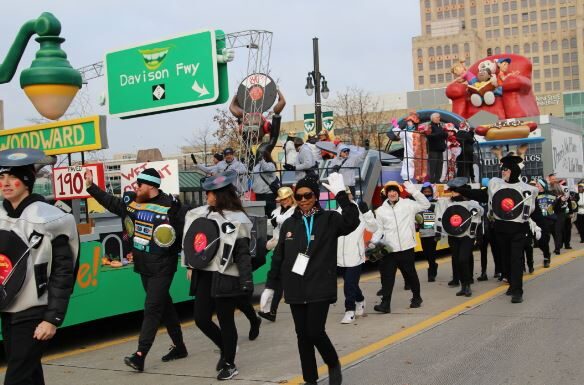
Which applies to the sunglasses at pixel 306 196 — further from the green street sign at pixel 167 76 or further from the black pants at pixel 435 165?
the black pants at pixel 435 165

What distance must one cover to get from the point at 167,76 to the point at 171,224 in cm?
728

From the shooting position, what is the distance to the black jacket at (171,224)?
6.57 meters

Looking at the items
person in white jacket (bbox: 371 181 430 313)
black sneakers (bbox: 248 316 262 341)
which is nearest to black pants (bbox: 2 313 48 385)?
black sneakers (bbox: 248 316 262 341)

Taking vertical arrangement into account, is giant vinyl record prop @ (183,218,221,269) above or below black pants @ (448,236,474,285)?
above

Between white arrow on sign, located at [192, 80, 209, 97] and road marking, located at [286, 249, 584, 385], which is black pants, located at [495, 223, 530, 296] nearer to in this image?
road marking, located at [286, 249, 584, 385]

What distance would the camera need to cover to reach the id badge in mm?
5338

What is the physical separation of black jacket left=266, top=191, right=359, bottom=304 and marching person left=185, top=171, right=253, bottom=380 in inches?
25.4

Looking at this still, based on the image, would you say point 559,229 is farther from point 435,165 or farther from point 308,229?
point 308,229

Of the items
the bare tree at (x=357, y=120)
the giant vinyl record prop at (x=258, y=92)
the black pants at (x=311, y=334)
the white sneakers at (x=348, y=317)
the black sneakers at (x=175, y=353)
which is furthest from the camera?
the bare tree at (x=357, y=120)

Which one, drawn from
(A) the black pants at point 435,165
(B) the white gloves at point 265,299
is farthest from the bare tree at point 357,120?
(B) the white gloves at point 265,299

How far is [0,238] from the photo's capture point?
4.00 meters

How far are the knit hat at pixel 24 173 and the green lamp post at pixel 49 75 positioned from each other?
6.81 meters

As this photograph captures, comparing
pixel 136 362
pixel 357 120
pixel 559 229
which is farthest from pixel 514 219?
pixel 357 120

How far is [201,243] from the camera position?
6168mm
